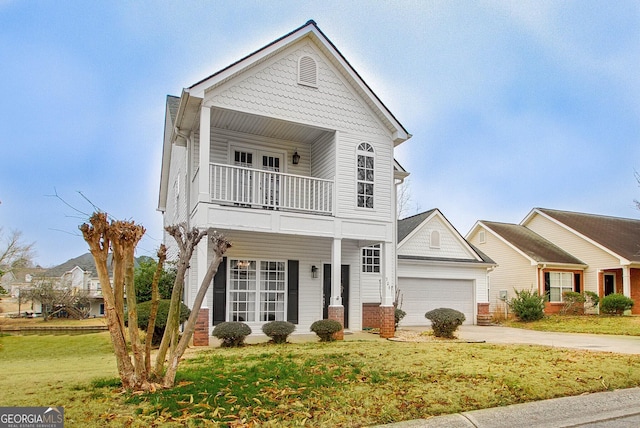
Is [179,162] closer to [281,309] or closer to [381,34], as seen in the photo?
[281,309]

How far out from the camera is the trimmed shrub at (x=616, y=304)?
23391 millimetres

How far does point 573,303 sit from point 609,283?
15.1ft

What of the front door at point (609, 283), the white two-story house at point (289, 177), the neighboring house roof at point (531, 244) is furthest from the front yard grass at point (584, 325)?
the white two-story house at point (289, 177)

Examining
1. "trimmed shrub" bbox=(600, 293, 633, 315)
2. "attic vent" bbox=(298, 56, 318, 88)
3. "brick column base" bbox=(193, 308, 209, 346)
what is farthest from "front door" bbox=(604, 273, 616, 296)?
"brick column base" bbox=(193, 308, 209, 346)

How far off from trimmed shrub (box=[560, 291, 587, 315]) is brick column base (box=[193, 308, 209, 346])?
20277mm

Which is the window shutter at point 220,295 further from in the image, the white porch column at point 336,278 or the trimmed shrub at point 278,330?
the white porch column at point 336,278

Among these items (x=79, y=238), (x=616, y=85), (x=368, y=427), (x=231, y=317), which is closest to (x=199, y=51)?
(x=231, y=317)

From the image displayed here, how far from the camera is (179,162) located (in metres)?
17.1

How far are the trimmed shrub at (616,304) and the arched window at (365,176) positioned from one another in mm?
15733

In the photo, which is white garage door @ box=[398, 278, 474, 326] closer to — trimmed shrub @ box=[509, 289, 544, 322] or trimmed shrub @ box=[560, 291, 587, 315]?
trimmed shrub @ box=[509, 289, 544, 322]

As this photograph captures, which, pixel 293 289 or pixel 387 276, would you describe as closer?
pixel 387 276

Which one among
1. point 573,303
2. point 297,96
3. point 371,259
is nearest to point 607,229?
point 573,303

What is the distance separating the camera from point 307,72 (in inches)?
562

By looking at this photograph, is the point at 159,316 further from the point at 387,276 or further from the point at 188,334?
the point at 387,276
